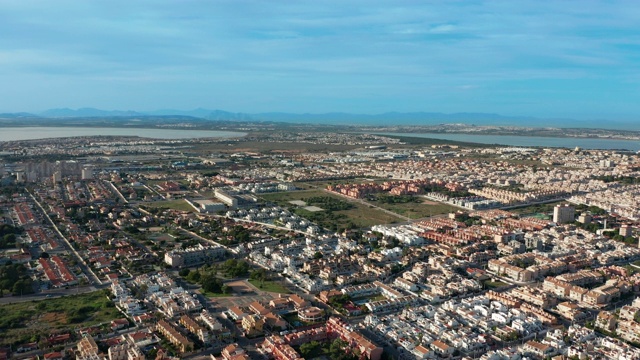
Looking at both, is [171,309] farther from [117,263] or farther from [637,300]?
[637,300]

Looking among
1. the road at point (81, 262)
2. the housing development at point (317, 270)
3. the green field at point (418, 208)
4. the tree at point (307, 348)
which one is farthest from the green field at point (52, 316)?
the green field at point (418, 208)

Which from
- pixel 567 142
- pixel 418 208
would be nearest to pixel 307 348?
pixel 418 208

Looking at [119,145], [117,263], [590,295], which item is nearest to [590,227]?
[590,295]

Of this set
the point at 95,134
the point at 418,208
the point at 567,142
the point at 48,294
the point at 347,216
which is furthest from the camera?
the point at 95,134

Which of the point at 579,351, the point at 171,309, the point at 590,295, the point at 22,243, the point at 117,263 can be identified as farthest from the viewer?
the point at 22,243

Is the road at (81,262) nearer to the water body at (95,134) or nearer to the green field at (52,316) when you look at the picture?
the green field at (52,316)

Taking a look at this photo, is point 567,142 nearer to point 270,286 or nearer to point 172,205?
point 172,205
